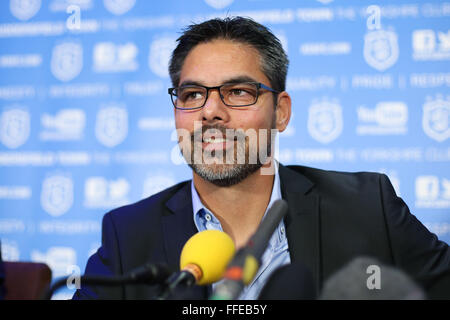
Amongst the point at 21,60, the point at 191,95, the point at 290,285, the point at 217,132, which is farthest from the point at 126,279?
the point at 21,60

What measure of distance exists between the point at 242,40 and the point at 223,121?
0.38m

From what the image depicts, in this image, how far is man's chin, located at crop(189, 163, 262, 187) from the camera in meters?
1.59

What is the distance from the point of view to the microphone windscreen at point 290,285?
0.69 metres

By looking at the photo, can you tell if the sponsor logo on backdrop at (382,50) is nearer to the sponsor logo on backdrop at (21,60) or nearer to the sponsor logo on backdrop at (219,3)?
the sponsor logo on backdrop at (219,3)

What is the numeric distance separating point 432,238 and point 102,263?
134 centimetres

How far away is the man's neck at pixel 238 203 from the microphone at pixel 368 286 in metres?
0.94

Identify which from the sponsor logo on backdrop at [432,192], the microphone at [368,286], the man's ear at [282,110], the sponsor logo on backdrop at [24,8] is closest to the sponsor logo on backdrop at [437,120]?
the sponsor logo on backdrop at [432,192]

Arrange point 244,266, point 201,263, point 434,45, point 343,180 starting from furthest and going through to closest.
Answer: point 434,45 → point 343,180 → point 201,263 → point 244,266

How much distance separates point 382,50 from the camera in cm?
221

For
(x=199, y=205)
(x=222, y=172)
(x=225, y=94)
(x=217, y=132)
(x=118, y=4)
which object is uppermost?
(x=118, y=4)

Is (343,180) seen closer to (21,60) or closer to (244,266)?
(244,266)

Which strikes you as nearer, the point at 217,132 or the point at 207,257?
the point at 207,257

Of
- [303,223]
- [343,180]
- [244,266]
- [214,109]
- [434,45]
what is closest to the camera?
[244,266]
